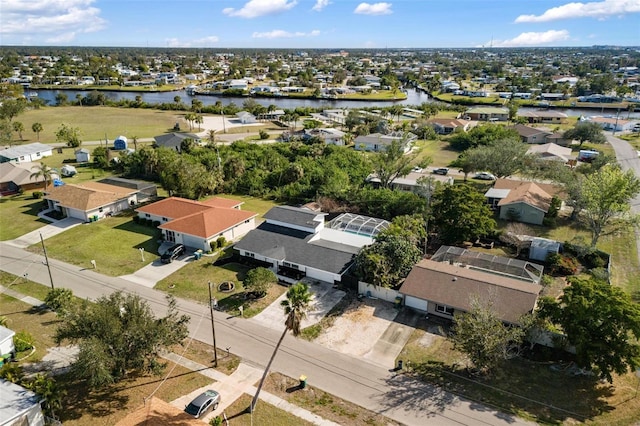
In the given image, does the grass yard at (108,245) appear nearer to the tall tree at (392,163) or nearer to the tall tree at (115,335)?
the tall tree at (115,335)

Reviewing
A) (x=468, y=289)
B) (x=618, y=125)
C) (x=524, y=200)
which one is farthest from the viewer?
(x=618, y=125)

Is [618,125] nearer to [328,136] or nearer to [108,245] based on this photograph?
[328,136]

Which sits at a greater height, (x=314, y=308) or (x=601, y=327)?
(x=601, y=327)

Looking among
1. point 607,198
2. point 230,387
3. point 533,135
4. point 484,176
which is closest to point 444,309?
point 230,387

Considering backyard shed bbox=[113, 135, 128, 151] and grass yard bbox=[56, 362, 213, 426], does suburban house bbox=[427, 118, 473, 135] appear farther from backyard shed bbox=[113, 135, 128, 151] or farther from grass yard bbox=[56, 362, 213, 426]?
grass yard bbox=[56, 362, 213, 426]

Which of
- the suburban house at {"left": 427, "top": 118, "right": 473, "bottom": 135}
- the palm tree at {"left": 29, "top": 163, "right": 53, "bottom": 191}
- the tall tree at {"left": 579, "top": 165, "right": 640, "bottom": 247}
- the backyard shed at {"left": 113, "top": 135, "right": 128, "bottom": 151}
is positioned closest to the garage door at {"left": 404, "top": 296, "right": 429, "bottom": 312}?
the tall tree at {"left": 579, "top": 165, "right": 640, "bottom": 247}

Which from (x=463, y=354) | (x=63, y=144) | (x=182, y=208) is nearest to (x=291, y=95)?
(x=63, y=144)

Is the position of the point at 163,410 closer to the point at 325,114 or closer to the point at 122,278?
the point at 122,278
